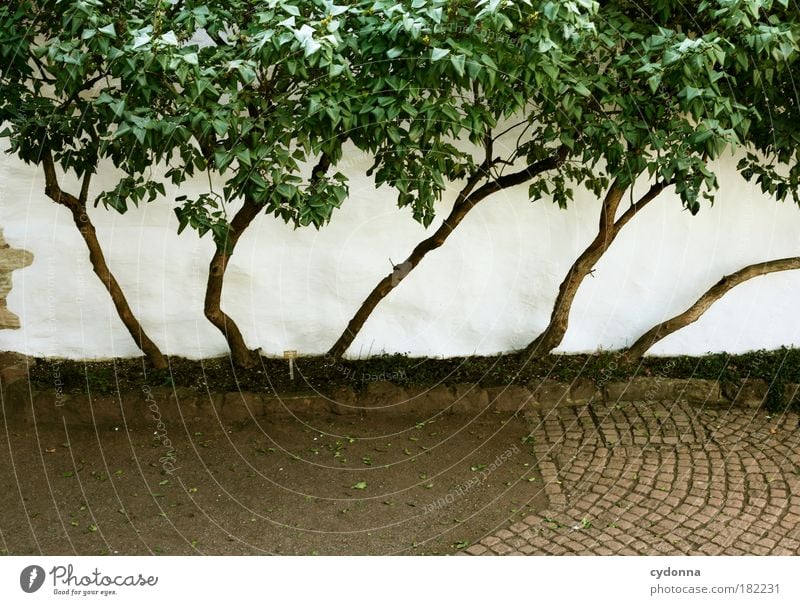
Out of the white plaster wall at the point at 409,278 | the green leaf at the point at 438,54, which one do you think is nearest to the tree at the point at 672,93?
the green leaf at the point at 438,54

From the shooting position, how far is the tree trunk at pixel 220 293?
16.3 ft

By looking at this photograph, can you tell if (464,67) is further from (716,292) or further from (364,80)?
(716,292)

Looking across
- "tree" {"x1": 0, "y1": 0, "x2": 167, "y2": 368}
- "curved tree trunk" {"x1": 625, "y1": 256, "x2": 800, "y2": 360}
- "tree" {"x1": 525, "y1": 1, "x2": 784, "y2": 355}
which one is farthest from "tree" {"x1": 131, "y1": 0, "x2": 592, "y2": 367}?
"curved tree trunk" {"x1": 625, "y1": 256, "x2": 800, "y2": 360}

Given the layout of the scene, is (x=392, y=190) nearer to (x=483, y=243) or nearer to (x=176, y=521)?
(x=483, y=243)

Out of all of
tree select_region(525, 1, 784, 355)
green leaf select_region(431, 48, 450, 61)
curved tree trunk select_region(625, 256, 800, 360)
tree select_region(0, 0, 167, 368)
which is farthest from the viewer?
curved tree trunk select_region(625, 256, 800, 360)

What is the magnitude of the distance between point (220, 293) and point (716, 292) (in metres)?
3.47

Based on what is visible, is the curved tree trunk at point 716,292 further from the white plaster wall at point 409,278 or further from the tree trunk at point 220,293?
the tree trunk at point 220,293

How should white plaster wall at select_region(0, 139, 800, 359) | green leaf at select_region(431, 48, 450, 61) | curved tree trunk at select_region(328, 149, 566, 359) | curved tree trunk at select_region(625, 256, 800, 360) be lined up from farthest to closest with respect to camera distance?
curved tree trunk at select_region(625, 256, 800, 360) → white plaster wall at select_region(0, 139, 800, 359) → curved tree trunk at select_region(328, 149, 566, 359) → green leaf at select_region(431, 48, 450, 61)

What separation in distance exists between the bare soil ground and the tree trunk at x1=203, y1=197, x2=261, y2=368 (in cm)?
66

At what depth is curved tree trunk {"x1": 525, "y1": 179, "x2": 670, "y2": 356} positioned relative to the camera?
227 inches

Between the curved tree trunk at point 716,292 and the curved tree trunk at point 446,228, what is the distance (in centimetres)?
149

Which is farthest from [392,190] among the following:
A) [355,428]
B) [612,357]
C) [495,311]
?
[612,357]

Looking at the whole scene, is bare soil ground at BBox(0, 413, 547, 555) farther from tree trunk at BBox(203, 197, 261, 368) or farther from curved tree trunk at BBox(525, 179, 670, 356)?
curved tree trunk at BBox(525, 179, 670, 356)
